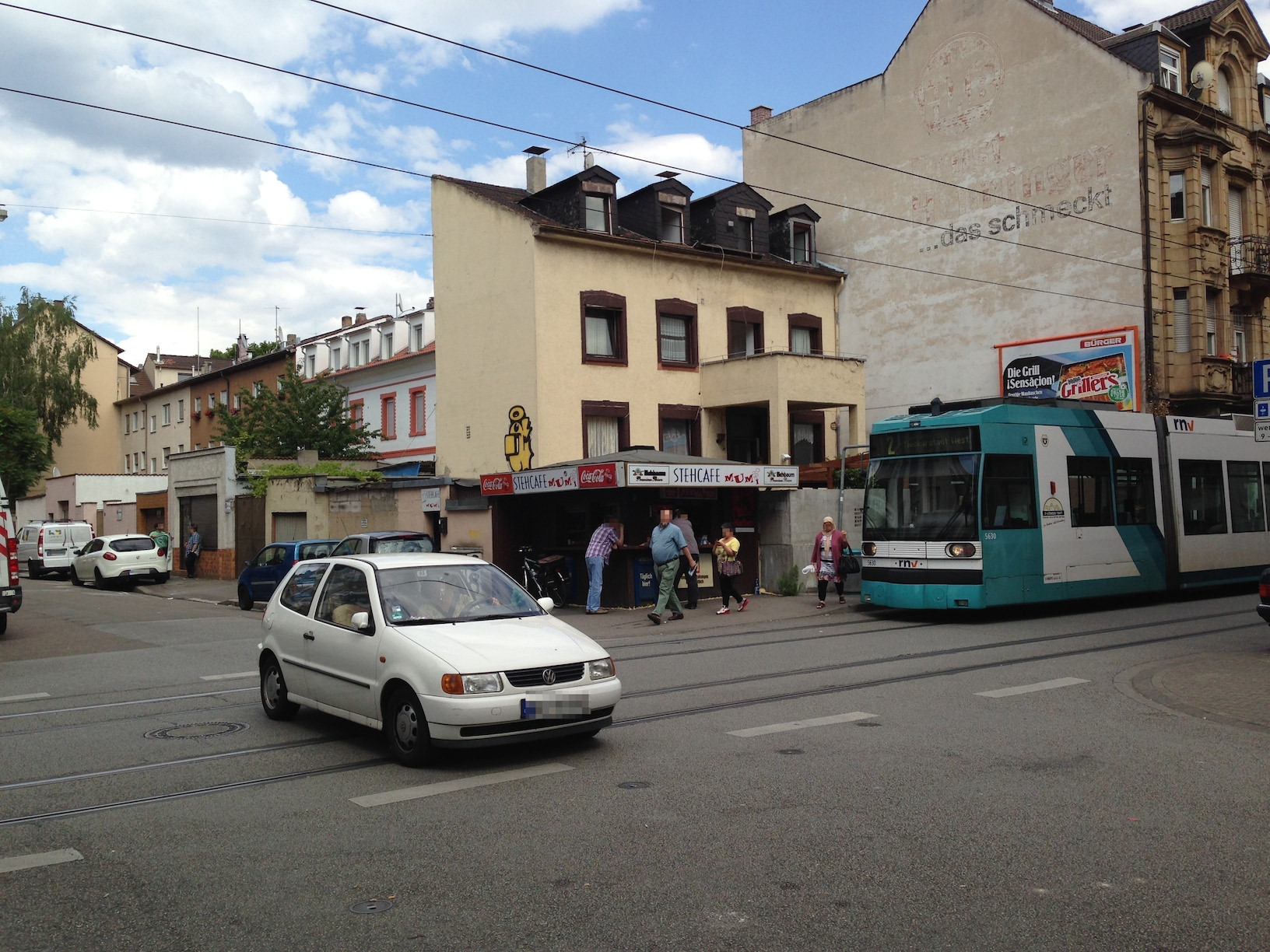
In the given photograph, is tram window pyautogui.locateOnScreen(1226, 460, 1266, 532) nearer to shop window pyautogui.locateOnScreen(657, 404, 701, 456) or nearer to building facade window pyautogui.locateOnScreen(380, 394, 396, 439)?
shop window pyautogui.locateOnScreen(657, 404, 701, 456)

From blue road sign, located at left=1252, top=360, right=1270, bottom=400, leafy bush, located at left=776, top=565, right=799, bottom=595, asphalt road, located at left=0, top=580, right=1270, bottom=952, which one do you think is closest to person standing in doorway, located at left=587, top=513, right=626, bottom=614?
leafy bush, located at left=776, top=565, right=799, bottom=595

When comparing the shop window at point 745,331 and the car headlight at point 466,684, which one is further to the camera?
the shop window at point 745,331

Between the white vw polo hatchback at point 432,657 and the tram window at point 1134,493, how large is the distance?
12743mm

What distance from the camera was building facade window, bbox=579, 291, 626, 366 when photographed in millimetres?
29859

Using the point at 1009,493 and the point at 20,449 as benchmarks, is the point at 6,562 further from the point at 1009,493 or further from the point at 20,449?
the point at 20,449

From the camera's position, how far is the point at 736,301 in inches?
1291

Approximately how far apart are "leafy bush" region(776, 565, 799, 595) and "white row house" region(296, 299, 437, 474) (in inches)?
656

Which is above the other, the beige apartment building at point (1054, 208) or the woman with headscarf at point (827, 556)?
the beige apartment building at point (1054, 208)

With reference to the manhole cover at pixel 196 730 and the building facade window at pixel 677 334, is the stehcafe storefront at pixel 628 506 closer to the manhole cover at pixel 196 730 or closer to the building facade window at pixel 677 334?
the building facade window at pixel 677 334

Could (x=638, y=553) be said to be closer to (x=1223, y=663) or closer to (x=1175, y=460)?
(x=1175, y=460)

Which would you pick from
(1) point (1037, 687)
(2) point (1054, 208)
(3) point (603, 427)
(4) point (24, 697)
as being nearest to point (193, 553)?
(3) point (603, 427)

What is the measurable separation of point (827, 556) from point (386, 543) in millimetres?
8114

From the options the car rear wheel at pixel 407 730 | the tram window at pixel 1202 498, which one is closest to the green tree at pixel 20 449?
the tram window at pixel 1202 498

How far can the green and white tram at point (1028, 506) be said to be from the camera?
16.7 meters
